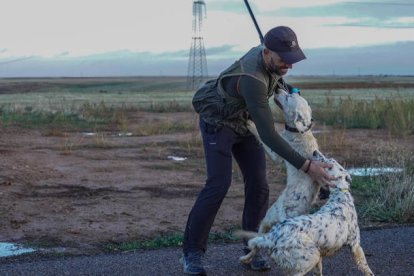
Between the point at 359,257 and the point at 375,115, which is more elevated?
the point at 359,257

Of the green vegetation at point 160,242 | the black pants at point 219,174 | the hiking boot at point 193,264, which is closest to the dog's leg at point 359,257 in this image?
the black pants at point 219,174

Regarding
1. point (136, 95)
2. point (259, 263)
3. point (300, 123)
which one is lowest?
point (136, 95)

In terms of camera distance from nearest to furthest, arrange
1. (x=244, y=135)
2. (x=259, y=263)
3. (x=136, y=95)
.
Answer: (x=244, y=135), (x=259, y=263), (x=136, y=95)

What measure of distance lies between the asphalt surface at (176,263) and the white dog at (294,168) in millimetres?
928

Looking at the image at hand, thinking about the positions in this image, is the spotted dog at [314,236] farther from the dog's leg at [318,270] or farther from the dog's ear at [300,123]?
the dog's ear at [300,123]

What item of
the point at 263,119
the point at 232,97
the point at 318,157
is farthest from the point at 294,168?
the point at 232,97

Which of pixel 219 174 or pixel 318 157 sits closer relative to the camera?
pixel 318 157

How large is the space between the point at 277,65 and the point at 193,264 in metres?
1.86

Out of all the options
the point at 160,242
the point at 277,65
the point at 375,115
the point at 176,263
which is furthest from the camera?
the point at 375,115

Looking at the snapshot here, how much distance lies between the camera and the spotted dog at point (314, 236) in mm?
5512

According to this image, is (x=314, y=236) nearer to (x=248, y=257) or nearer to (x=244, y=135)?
(x=248, y=257)

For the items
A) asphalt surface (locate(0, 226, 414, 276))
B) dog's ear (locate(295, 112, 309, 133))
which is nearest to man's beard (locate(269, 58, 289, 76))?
dog's ear (locate(295, 112, 309, 133))

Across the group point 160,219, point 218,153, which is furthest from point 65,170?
point 218,153

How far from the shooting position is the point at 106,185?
509 inches
